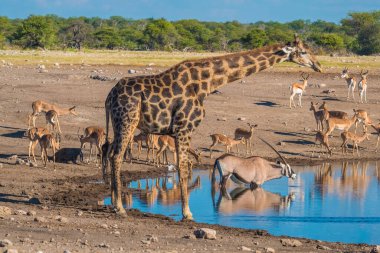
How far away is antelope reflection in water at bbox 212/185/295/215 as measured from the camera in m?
17.0

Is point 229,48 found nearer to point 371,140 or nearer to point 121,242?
point 371,140

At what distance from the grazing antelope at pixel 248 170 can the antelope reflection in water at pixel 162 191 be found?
0.86 metres

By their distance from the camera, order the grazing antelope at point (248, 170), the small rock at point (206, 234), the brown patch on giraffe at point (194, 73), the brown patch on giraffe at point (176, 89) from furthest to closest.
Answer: the grazing antelope at point (248, 170) < the brown patch on giraffe at point (194, 73) < the brown patch on giraffe at point (176, 89) < the small rock at point (206, 234)

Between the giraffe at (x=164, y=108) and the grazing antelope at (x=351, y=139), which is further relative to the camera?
the grazing antelope at (x=351, y=139)

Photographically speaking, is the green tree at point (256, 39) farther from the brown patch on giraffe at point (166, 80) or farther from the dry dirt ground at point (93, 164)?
the brown patch on giraffe at point (166, 80)

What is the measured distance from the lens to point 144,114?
15.1 m

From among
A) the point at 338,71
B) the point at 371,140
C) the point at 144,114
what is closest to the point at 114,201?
the point at 144,114

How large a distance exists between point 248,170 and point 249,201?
1571 mm

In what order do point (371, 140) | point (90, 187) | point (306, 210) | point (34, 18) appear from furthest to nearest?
1. point (34, 18)
2. point (371, 140)
3. point (90, 187)
4. point (306, 210)

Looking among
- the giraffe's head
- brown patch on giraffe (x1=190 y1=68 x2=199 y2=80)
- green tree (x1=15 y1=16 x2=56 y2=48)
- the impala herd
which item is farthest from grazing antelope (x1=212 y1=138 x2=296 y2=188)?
green tree (x1=15 y1=16 x2=56 y2=48)

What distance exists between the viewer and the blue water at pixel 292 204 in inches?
597

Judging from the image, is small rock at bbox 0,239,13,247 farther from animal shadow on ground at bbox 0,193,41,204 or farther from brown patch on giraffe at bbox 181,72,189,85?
brown patch on giraffe at bbox 181,72,189,85

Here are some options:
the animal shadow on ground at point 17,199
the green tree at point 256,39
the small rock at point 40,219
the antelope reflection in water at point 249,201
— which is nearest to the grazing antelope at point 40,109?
the antelope reflection in water at point 249,201

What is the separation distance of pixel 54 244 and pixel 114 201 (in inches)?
156
